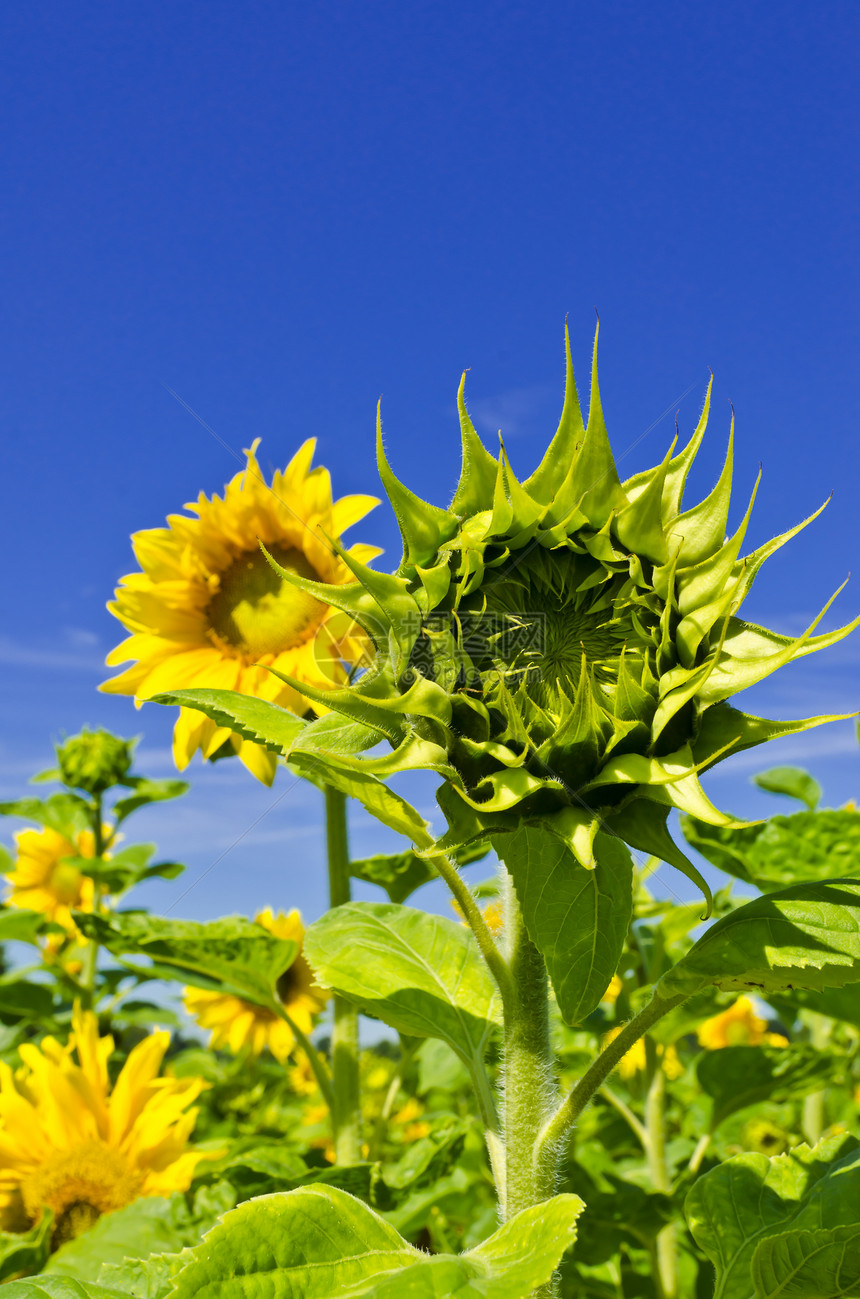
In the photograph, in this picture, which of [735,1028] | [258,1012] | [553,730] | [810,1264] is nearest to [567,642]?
[553,730]

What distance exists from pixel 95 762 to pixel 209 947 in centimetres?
177

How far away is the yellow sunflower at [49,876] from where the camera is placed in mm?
4891

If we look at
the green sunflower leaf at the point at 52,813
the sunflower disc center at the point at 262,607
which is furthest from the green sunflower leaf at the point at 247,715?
the green sunflower leaf at the point at 52,813

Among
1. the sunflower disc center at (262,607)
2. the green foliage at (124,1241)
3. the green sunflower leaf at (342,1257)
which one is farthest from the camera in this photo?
the sunflower disc center at (262,607)

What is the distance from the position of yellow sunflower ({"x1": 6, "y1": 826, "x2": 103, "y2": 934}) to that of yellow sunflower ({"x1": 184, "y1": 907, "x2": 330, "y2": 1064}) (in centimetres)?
101

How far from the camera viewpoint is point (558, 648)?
1.57 metres

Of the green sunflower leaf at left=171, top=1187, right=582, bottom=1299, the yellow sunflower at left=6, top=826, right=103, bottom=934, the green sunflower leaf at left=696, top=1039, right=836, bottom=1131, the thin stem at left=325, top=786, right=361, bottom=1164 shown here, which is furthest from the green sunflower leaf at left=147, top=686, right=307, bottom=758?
the yellow sunflower at left=6, top=826, right=103, bottom=934

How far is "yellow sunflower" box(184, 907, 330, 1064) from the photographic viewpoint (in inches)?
158

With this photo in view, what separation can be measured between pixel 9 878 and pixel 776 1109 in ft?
13.7

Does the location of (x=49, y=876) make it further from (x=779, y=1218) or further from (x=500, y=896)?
(x=779, y=1218)

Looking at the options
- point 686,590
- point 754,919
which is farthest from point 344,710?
point 754,919

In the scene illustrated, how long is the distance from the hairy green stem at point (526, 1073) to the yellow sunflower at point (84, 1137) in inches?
79.2

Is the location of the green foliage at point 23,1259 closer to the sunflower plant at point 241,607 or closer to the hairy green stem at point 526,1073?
the sunflower plant at point 241,607

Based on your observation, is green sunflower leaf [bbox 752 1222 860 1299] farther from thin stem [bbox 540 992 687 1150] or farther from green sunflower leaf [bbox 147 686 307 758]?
green sunflower leaf [bbox 147 686 307 758]
